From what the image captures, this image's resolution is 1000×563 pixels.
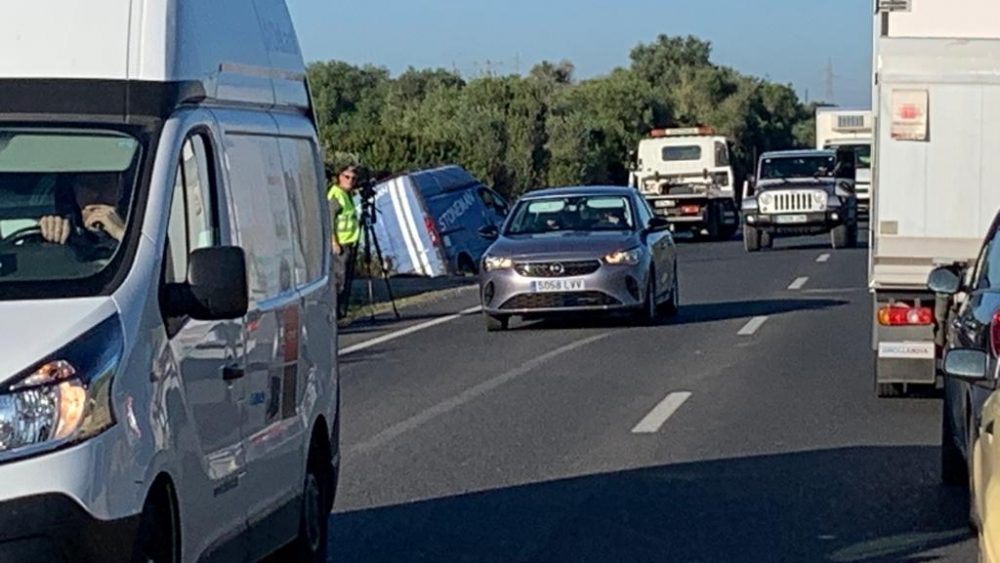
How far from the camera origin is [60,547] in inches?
214

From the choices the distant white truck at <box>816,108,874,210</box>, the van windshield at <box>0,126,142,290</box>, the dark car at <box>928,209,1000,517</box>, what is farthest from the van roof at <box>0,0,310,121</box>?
the distant white truck at <box>816,108,874,210</box>

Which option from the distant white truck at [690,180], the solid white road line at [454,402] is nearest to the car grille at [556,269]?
the solid white road line at [454,402]

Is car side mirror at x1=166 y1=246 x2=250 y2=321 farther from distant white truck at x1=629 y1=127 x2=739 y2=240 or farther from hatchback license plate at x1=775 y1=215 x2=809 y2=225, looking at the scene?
distant white truck at x1=629 y1=127 x2=739 y2=240

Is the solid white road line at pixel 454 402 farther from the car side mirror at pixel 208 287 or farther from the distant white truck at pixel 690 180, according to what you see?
the distant white truck at pixel 690 180

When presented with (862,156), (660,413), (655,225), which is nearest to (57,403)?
(660,413)

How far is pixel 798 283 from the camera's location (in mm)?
29016

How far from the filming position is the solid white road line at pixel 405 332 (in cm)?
1998

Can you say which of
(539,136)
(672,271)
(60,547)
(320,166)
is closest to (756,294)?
(672,271)

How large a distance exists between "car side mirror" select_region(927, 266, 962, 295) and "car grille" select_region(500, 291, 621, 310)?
9.34 metres

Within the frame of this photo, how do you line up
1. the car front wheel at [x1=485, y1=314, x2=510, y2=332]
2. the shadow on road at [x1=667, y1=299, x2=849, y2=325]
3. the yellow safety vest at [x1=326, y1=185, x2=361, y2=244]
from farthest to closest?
the shadow on road at [x1=667, y1=299, x2=849, y2=325] → the yellow safety vest at [x1=326, y1=185, x2=361, y2=244] → the car front wheel at [x1=485, y1=314, x2=510, y2=332]

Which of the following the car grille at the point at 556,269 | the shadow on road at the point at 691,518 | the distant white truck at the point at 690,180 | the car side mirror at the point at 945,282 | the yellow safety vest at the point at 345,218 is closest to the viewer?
the shadow on road at the point at 691,518

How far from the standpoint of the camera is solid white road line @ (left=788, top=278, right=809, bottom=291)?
28.1 meters

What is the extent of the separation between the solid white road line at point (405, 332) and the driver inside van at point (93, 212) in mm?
13000

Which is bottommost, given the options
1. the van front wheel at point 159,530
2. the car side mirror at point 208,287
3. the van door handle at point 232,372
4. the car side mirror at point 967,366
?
the van front wheel at point 159,530
